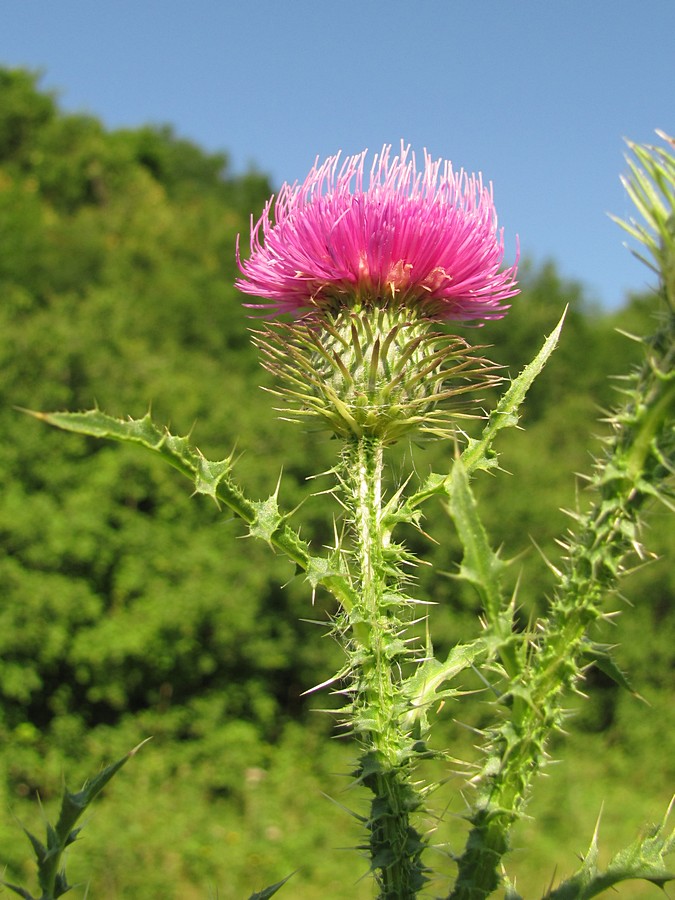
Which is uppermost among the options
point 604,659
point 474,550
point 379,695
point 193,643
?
point 474,550

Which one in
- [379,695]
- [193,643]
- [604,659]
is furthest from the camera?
[193,643]

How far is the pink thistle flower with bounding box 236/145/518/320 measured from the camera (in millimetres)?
2262

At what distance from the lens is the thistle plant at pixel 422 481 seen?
1.48m

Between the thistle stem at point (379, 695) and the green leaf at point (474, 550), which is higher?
the green leaf at point (474, 550)

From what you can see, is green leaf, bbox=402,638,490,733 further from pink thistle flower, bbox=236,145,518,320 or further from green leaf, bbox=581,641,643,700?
pink thistle flower, bbox=236,145,518,320

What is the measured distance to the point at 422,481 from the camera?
86.9 inches

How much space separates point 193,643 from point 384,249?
51.7ft

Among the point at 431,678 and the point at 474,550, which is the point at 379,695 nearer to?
the point at 431,678

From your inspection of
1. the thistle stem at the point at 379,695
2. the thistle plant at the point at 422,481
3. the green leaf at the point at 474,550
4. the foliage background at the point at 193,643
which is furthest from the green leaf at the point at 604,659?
the foliage background at the point at 193,643

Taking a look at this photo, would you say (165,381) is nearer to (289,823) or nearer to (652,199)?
(289,823)

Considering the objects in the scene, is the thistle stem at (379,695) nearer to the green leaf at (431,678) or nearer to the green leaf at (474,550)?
the green leaf at (431,678)

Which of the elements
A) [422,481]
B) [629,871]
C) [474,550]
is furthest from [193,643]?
[474,550]

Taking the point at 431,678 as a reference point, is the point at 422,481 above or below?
above

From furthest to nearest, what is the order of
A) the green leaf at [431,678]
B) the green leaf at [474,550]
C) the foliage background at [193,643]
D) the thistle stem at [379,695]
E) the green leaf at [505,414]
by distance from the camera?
the foliage background at [193,643] → the green leaf at [505,414] → the green leaf at [431,678] → the thistle stem at [379,695] → the green leaf at [474,550]
